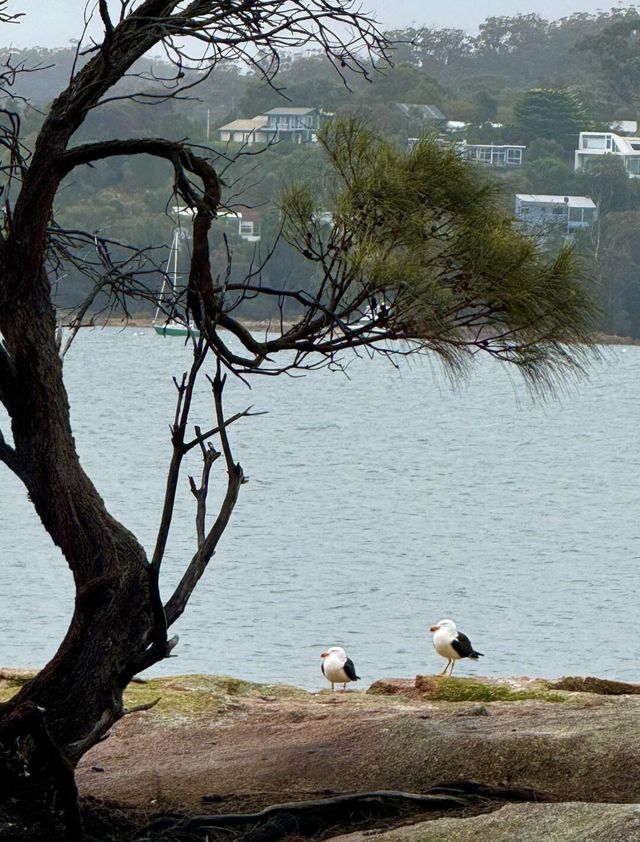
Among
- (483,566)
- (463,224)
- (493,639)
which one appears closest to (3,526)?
(483,566)

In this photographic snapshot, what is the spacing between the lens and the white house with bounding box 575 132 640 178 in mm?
61375

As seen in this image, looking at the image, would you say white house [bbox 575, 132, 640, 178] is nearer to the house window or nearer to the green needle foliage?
the house window

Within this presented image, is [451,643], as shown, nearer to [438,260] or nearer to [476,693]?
[476,693]

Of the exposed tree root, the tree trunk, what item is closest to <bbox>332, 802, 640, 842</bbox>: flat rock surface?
the exposed tree root

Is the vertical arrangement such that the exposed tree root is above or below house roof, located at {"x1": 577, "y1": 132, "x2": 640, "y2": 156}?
below

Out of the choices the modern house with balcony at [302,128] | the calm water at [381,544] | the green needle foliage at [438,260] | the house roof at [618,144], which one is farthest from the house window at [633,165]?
the green needle foliage at [438,260]

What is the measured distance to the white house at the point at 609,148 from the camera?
201ft

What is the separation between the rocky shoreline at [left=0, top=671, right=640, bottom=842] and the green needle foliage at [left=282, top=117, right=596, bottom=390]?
130cm

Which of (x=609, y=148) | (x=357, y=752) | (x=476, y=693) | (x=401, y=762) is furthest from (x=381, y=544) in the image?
(x=609, y=148)

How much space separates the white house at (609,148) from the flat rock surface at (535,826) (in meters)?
56.8

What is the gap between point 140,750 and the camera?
5902 millimetres

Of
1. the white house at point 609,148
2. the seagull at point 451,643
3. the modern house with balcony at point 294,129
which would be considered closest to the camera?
the modern house with balcony at point 294,129

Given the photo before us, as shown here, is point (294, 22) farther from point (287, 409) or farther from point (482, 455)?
point (287, 409)

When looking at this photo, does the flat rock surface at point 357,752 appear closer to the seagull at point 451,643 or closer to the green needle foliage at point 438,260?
the green needle foliage at point 438,260
